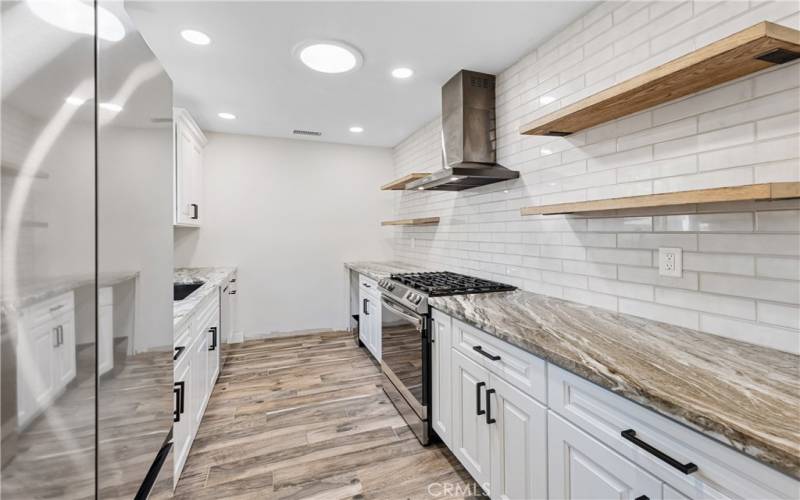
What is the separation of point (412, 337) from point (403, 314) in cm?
18

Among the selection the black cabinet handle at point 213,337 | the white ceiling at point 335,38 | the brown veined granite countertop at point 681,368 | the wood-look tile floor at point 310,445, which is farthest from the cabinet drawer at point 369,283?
the white ceiling at point 335,38

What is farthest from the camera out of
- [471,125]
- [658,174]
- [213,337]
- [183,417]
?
[213,337]

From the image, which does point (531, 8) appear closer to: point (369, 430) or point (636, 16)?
point (636, 16)

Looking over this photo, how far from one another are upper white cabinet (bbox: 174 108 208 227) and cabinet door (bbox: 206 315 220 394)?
1.07 metres

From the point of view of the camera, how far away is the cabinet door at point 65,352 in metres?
0.56

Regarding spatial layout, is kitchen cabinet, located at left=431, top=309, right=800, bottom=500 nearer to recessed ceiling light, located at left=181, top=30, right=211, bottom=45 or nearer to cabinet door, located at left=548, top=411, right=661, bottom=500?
cabinet door, located at left=548, top=411, right=661, bottom=500

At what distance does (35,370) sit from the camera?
50 centimetres

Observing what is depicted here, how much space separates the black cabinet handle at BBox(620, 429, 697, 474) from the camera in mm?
775

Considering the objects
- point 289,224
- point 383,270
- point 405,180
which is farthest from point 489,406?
point 289,224

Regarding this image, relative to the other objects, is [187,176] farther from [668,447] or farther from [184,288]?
[668,447]

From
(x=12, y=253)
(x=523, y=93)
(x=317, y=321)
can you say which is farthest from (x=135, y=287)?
→ (x=317, y=321)

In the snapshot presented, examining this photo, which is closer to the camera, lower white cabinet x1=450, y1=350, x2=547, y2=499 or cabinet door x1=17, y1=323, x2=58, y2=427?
cabinet door x1=17, y1=323, x2=58, y2=427

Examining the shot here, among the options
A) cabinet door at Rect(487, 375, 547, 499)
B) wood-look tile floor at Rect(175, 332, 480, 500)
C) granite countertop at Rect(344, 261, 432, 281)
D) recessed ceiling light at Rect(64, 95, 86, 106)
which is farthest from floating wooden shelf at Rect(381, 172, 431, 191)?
recessed ceiling light at Rect(64, 95, 86, 106)

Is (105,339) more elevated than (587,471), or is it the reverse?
(105,339)
